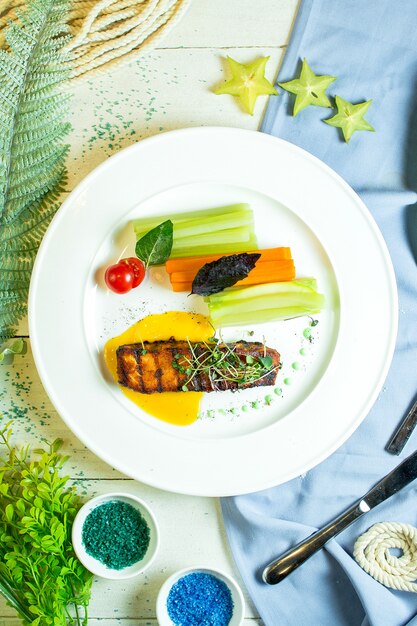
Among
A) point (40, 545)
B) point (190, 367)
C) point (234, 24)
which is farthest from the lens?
point (234, 24)

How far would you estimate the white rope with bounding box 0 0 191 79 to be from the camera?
8.26 ft

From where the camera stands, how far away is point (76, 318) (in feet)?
8.09

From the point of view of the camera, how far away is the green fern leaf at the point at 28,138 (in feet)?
7.82

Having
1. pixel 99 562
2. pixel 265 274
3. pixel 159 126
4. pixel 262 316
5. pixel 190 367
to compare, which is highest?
pixel 159 126

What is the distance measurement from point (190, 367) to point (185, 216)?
1.94 ft

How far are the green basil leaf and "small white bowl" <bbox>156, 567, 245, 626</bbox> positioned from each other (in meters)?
1.22

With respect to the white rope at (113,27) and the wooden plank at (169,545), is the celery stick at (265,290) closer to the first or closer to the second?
the wooden plank at (169,545)

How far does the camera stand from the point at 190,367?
8.02 ft

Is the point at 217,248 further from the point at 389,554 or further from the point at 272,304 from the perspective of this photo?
the point at 389,554

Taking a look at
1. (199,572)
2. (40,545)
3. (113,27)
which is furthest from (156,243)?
(199,572)

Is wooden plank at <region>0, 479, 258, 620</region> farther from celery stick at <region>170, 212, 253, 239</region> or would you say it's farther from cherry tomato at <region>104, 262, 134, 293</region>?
celery stick at <region>170, 212, 253, 239</region>

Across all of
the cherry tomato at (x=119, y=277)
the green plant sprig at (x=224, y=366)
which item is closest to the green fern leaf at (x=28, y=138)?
the cherry tomato at (x=119, y=277)

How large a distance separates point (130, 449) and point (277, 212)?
1.10 meters

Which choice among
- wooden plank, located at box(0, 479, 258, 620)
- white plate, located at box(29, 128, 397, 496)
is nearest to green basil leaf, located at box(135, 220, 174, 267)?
white plate, located at box(29, 128, 397, 496)
